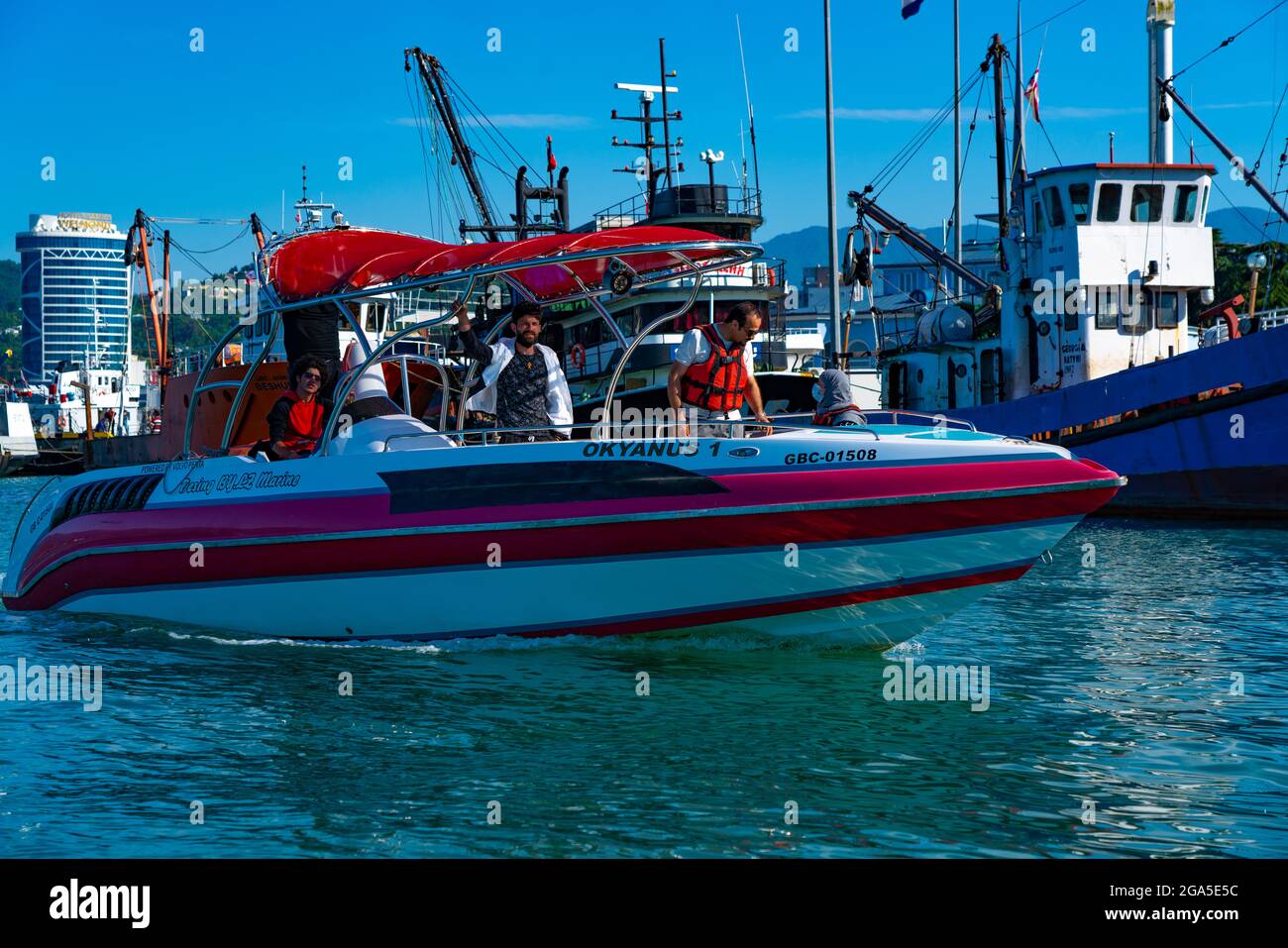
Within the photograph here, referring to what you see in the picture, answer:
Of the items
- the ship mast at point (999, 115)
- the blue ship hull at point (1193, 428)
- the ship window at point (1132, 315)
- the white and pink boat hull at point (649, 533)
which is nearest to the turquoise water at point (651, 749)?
the white and pink boat hull at point (649, 533)

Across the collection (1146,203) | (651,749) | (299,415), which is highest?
(1146,203)

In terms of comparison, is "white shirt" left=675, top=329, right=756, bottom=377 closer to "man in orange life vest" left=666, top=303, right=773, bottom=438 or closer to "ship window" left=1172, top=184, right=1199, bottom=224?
"man in orange life vest" left=666, top=303, right=773, bottom=438

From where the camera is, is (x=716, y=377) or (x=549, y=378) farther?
(x=549, y=378)

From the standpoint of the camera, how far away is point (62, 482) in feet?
41.9

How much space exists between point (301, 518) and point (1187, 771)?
6.18 m

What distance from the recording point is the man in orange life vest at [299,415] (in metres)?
10.6

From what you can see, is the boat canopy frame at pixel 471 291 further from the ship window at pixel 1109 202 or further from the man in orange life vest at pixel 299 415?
the ship window at pixel 1109 202

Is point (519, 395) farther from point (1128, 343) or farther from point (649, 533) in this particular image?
point (1128, 343)

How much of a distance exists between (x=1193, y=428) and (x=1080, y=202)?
211 inches

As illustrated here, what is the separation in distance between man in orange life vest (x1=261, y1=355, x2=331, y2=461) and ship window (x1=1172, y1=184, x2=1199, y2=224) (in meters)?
19.7

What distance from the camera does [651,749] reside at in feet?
24.0

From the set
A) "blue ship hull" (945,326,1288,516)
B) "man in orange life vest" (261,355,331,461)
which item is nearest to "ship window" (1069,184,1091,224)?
"blue ship hull" (945,326,1288,516)

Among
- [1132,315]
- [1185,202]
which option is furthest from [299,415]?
[1185,202]
